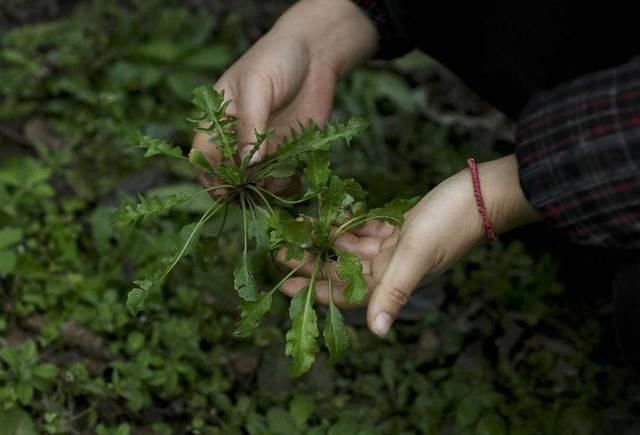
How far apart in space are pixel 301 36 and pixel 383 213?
657 mm

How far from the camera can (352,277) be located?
1.71 meters

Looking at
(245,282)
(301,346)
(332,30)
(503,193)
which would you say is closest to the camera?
(301,346)

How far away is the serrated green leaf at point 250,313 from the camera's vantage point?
1749mm

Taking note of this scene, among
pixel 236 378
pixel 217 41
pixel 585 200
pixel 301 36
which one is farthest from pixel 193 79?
pixel 585 200

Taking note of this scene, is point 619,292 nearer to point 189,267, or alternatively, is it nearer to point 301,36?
point 301,36

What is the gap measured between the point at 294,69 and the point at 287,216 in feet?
1.56

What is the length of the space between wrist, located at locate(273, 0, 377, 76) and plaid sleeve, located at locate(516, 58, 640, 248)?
0.64m

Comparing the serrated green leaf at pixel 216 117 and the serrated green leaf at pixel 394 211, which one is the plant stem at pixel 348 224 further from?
the serrated green leaf at pixel 216 117

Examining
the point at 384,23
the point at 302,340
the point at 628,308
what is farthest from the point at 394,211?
the point at 384,23

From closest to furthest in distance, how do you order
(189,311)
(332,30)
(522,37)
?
(522,37) → (332,30) → (189,311)

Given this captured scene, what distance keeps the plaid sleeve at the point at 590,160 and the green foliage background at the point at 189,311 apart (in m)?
0.62

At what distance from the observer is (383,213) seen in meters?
1.79

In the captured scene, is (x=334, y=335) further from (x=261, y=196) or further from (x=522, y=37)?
(x=522, y=37)

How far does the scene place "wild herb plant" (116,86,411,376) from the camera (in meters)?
1.74
